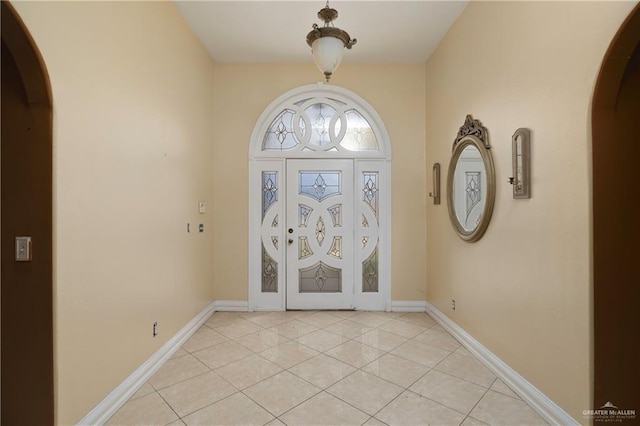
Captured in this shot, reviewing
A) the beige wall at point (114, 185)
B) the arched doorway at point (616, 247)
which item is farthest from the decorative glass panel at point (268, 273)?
the arched doorway at point (616, 247)

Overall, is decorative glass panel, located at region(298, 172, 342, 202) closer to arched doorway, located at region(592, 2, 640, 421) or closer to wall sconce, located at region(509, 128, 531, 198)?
wall sconce, located at region(509, 128, 531, 198)

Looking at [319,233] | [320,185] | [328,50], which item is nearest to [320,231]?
[319,233]

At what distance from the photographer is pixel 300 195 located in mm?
3924

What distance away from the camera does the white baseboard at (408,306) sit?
152 inches

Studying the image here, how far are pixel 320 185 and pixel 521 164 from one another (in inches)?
92.9

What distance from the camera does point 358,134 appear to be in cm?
396

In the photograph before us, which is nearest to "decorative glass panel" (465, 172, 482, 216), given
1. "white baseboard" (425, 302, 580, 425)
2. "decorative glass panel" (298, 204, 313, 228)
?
"white baseboard" (425, 302, 580, 425)

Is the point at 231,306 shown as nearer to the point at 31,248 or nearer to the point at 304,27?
the point at 31,248

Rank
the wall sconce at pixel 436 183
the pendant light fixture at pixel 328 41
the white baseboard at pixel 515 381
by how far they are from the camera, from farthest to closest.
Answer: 1. the wall sconce at pixel 436 183
2. the pendant light fixture at pixel 328 41
3. the white baseboard at pixel 515 381

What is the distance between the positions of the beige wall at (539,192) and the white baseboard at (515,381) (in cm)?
5

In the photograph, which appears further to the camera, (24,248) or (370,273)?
(370,273)

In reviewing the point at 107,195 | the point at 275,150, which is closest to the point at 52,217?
the point at 107,195

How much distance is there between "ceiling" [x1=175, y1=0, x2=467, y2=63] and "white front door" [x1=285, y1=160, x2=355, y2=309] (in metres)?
1.36

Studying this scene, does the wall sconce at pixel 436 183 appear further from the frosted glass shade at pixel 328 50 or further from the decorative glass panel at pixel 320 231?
the frosted glass shade at pixel 328 50
